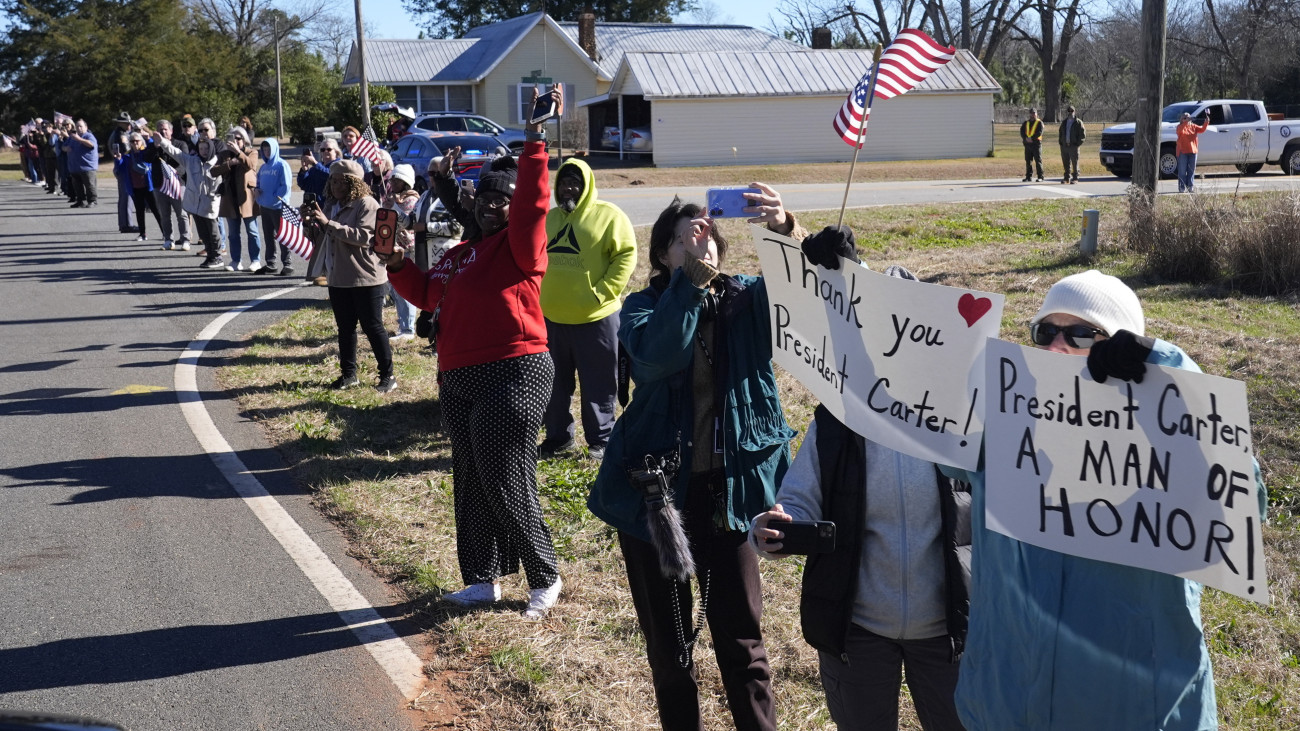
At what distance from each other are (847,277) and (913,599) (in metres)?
0.88

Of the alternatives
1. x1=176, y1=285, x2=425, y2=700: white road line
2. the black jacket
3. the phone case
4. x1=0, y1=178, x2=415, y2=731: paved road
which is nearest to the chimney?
x1=0, y1=178, x2=415, y2=731: paved road

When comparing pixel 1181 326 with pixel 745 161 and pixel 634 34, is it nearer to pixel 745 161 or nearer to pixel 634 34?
pixel 745 161

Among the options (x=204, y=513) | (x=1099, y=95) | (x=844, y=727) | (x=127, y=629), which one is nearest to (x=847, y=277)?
(x=844, y=727)

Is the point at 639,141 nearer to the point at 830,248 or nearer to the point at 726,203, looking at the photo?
the point at 726,203

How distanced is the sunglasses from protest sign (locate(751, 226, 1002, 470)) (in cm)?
13

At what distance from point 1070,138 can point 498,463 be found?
24.8 meters

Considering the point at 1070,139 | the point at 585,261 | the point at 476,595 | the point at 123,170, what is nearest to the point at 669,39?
the point at 1070,139

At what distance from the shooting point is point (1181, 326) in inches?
386

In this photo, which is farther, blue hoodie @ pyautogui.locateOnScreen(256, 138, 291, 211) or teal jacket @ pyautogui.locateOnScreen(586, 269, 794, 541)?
blue hoodie @ pyautogui.locateOnScreen(256, 138, 291, 211)

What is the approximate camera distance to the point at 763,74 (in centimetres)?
3912

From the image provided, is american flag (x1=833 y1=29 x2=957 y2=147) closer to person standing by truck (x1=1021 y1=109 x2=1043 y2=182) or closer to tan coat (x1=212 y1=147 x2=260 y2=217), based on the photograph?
tan coat (x1=212 y1=147 x2=260 y2=217)

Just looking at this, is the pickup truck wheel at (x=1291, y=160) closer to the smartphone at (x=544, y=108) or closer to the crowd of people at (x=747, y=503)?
the crowd of people at (x=747, y=503)

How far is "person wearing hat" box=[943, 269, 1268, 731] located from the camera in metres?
2.30

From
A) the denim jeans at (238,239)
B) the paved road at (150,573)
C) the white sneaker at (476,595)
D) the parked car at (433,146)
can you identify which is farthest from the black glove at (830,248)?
the parked car at (433,146)
